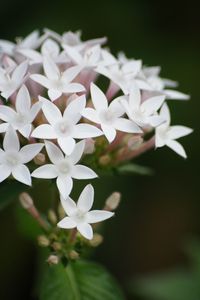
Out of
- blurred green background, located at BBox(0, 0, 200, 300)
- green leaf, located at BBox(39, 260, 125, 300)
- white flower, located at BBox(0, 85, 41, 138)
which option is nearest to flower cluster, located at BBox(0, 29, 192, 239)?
white flower, located at BBox(0, 85, 41, 138)

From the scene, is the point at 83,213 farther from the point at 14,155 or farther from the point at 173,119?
the point at 173,119

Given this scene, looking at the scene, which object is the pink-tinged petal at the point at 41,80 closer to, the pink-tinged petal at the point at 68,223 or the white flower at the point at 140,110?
the white flower at the point at 140,110

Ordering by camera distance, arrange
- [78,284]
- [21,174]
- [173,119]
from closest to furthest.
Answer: [21,174]
[78,284]
[173,119]

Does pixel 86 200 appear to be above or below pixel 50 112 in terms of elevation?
below

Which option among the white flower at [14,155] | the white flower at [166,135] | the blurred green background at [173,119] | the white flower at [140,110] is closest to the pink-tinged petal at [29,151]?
the white flower at [14,155]

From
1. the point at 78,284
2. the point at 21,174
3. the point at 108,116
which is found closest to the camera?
the point at 21,174

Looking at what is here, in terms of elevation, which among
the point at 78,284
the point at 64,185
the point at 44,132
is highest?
the point at 44,132


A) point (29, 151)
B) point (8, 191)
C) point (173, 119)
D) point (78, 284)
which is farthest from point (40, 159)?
point (173, 119)

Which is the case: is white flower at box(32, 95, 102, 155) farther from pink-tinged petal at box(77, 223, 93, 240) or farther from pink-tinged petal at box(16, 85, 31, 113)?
pink-tinged petal at box(77, 223, 93, 240)
